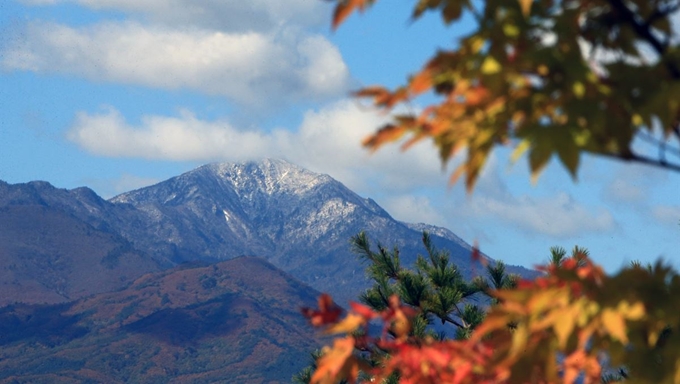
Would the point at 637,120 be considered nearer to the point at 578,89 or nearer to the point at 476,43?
the point at 578,89

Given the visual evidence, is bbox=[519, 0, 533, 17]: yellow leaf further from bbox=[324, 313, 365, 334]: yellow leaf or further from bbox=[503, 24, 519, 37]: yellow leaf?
bbox=[324, 313, 365, 334]: yellow leaf

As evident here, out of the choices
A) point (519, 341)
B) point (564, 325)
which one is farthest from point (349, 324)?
point (564, 325)

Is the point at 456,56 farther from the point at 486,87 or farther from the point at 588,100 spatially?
the point at 588,100

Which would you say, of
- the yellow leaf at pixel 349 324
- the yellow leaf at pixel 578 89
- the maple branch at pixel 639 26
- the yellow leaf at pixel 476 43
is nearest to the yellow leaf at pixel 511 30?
the yellow leaf at pixel 476 43

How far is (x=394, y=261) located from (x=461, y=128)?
9.80 metres

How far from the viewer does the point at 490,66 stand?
2.64m

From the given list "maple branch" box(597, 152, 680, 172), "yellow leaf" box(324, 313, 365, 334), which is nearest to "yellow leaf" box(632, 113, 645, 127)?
"maple branch" box(597, 152, 680, 172)

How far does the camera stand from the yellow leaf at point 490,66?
2.62 metres

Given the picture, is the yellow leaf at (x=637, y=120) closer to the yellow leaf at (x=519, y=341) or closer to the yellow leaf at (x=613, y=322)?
the yellow leaf at (x=613, y=322)

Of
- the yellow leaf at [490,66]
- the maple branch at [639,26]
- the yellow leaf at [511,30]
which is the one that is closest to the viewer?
the yellow leaf at [490,66]

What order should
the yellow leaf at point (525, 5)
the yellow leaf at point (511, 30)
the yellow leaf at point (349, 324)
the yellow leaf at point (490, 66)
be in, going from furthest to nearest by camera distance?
the yellow leaf at point (349, 324), the yellow leaf at point (511, 30), the yellow leaf at point (490, 66), the yellow leaf at point (525, 5)

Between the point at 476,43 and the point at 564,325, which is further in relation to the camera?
the point at 476,43

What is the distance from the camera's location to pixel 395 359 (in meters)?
3.61

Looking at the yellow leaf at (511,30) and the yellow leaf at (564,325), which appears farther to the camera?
the yellow leaf at (511,30)
